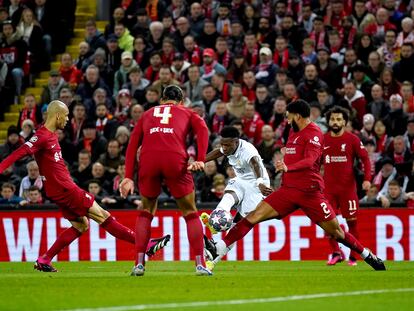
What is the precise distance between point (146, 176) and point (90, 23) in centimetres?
1470

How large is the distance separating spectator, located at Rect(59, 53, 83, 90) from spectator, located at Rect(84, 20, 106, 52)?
2.14 feet

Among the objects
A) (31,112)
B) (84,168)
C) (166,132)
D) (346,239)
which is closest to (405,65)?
(84,168)

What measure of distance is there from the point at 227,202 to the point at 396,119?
693cm

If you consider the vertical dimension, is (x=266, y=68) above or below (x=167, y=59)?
below

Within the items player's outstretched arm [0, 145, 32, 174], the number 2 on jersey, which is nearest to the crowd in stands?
player's outstretched arm [0, 145, 32, 174]

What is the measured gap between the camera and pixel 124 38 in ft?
92.0

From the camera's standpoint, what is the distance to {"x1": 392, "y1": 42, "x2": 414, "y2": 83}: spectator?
24.4 metres

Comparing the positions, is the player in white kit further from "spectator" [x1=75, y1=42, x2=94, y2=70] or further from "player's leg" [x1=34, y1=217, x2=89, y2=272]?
"spectator" [x1=75, y1=42, x2=94, y2=70]

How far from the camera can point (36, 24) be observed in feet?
94.2

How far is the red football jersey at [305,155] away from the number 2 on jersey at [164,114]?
2.14 metres

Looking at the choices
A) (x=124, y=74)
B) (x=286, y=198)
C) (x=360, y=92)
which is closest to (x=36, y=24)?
(x=124, y=74)

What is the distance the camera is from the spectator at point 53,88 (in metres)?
27.2

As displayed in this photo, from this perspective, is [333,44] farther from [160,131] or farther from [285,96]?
[160,131]

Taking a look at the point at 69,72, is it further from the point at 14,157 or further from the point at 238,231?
the point at 238,231
